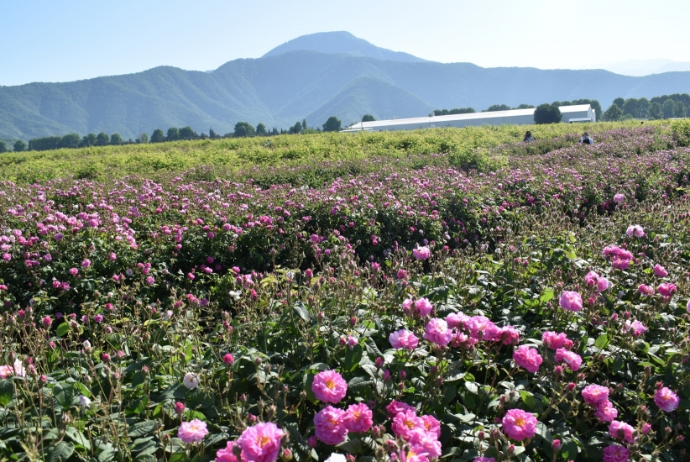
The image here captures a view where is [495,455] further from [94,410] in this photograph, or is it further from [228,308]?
[228,308]

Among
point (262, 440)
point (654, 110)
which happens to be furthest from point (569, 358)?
point (654, 110)

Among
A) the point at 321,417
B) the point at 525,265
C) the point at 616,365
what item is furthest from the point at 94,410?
the point at 525,265

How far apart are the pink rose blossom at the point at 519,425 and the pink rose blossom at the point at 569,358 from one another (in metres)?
0.38

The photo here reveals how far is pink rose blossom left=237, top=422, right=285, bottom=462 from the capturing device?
1166 mm

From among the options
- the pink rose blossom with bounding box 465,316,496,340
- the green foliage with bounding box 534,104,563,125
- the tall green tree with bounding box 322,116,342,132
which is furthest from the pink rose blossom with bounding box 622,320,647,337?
the tall green tree with bounding box 322,116,342,132

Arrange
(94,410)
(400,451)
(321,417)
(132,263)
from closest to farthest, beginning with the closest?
1. (400,451)
2. (321,417)
3. (94,410)
4. (132,263)

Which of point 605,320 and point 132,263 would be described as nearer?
point 605,320

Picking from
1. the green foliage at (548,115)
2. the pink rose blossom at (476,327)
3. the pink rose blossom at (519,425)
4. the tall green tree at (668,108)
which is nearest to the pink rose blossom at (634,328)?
the pink rose blossom at (476,327)

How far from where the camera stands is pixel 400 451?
121cm

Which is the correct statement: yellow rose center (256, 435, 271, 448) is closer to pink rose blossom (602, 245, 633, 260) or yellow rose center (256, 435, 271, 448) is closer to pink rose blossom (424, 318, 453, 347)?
pink rose blossom (424, 318, 453, 347)

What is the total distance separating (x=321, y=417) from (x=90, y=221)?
3.88 m

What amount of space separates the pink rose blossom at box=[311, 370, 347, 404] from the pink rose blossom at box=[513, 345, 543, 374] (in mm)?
723

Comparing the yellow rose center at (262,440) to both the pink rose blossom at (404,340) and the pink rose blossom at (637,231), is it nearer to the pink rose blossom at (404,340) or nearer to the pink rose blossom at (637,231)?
the pink rose blossom at (404,340)

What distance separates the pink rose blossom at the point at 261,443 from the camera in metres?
1.17
